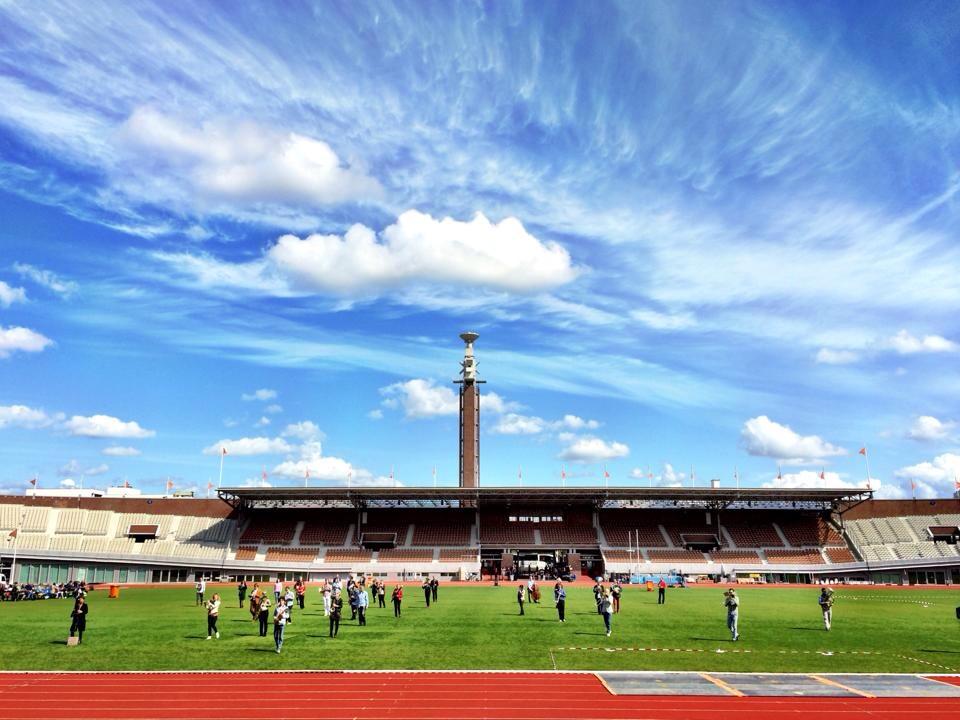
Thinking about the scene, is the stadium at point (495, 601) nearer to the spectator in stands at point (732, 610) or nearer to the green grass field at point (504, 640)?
the green grass field at point (504, 640)

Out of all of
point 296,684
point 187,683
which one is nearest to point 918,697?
point 296,684

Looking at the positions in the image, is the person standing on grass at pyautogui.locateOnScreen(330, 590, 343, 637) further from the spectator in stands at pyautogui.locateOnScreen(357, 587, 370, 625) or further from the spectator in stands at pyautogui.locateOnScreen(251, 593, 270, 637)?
the spectator in stands at pyautogui.locateOnScreen(357, 587, 370, 625)

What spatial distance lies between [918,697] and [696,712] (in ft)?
18.1

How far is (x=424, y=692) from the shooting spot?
55.6 ft

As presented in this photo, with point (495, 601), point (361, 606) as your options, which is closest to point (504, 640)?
point (361, 606)

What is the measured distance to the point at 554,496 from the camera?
81375 mm

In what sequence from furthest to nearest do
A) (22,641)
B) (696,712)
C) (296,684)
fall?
(22,641), (296,684), (696,712)

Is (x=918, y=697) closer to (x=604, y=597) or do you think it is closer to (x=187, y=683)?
(x=604, y=597)

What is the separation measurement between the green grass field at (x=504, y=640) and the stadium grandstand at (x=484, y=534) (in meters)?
32.8

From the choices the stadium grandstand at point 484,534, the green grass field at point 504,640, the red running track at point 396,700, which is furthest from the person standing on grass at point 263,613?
the stadium grandstand at point 484,534

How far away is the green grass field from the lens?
67.8 feet

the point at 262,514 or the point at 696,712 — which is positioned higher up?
the point at 262,514

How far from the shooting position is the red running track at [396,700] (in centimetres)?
1521

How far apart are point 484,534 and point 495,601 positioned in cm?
3858
